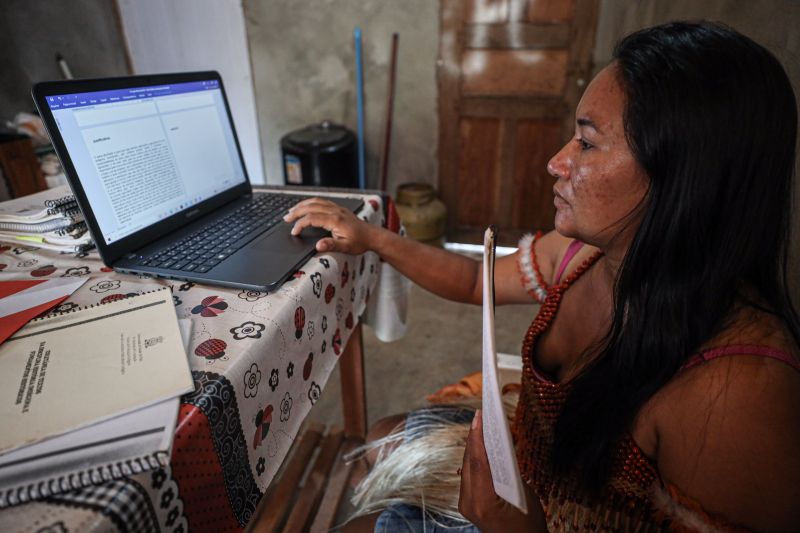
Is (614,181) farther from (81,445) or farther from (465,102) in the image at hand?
(465,102)

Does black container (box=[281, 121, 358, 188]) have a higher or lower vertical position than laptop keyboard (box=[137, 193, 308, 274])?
lower

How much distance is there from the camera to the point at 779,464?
468mm

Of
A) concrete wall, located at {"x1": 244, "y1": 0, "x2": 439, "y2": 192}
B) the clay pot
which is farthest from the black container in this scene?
the clay pot

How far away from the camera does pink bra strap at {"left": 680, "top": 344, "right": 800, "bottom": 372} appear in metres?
0.49

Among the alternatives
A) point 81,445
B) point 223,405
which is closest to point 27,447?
point 81,445

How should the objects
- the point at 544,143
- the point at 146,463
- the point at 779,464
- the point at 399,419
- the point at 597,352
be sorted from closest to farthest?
the point at 146,463
the point at 779,464
the point at 597,352
the point at 399,419
the point at 544,143

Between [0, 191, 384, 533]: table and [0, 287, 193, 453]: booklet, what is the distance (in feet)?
0.10

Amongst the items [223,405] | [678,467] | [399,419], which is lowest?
[399,419]

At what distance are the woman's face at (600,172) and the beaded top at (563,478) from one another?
0.20 metres

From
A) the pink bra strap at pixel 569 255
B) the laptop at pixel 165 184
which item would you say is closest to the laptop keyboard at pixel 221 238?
the laptop at pixel 165 184

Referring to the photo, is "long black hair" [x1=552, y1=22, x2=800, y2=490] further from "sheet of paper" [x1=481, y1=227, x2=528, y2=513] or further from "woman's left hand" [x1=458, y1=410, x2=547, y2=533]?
"sheet of paper" [x1=481, y1=227, x2=528, y2=513]

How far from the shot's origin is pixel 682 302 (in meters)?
0.55

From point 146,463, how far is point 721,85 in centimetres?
66

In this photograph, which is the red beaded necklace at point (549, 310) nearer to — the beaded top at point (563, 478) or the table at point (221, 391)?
the beaded top at point (563, 478)
